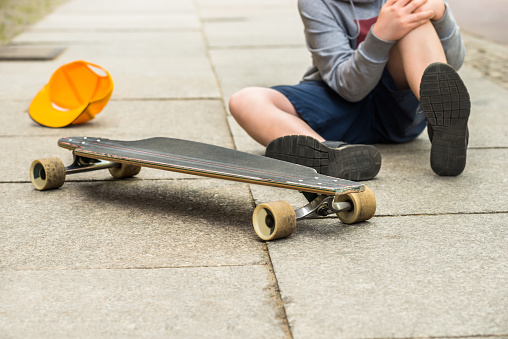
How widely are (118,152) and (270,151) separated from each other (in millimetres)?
618

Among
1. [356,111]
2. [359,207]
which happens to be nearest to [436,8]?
[356,111]

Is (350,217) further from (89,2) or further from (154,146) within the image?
(89,2)

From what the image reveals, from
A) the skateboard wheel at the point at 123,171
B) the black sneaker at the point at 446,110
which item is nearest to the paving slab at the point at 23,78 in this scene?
the skateboard wheel at the point at 123,171

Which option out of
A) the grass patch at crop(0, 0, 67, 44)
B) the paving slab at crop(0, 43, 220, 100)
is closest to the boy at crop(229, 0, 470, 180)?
the paving slab at crop(0, 43, 220, 100)

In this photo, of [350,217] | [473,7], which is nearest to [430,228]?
[350,217]

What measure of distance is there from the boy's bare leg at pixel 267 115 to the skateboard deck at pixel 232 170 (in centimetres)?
53

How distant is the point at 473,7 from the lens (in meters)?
11.7

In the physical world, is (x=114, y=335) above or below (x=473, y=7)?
above

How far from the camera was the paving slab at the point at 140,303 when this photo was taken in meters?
1.63

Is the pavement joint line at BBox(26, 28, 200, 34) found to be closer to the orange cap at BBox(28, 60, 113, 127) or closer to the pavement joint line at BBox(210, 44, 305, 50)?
the pavement joint line at BBox(210, 44, 305, 50)

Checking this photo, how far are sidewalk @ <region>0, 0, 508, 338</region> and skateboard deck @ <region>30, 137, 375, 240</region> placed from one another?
0.07 meters

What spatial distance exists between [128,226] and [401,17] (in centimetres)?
141

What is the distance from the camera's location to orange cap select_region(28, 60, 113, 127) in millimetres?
3887

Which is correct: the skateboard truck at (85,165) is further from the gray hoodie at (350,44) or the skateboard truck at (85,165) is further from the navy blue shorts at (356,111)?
the gray hoodie at (350,44)
